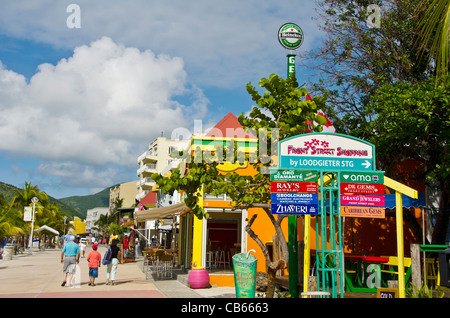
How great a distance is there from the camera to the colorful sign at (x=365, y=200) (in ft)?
25.5

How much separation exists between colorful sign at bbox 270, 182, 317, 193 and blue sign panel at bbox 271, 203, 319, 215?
25 centimetres

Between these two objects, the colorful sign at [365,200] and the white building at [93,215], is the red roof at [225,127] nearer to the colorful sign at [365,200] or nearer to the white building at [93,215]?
the colorful sign at [365,200]

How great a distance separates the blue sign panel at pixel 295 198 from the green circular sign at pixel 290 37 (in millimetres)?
5139

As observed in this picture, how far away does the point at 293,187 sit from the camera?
795 cm

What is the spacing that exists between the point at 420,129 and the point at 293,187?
18.7 feet

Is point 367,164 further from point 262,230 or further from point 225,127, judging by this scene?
point 225,127

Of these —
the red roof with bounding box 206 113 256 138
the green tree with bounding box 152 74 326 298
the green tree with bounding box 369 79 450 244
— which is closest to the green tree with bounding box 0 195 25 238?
the red roof with bounding box 206 113 256 138

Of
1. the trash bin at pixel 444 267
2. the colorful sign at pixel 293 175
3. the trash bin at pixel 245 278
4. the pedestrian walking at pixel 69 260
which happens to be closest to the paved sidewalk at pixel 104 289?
the pedestrian walking at pixel 69 260

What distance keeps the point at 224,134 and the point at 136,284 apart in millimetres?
6202

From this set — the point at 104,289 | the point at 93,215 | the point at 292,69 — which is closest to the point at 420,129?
the point at 292,69

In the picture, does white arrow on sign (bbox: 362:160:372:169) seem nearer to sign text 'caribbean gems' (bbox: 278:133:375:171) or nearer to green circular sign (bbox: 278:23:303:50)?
sign text 'caribbean gems' (bbox: 278:133:375:171)

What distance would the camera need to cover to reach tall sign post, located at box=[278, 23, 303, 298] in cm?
1002

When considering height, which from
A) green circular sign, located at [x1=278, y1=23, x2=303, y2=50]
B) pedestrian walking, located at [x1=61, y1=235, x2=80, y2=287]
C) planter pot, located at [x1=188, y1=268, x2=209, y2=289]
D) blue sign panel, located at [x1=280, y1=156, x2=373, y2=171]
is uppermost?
green circular sign, located at [x1=278, y1=23, x2=303, y2=50]
